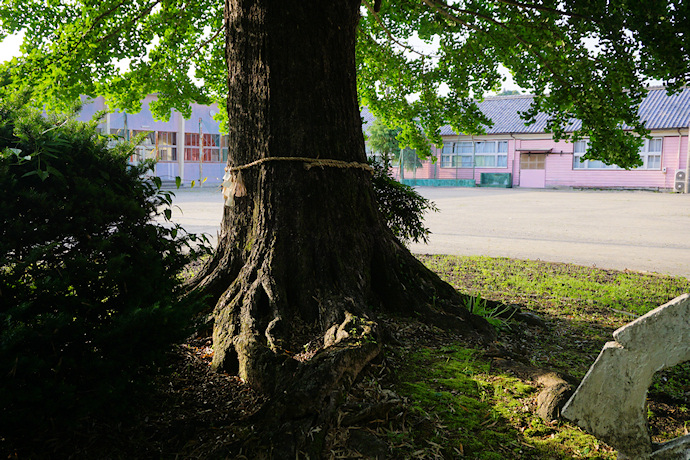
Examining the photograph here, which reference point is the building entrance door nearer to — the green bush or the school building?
the school building

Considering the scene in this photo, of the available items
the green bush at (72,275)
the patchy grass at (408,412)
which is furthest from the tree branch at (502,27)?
the green bush at (72,275)

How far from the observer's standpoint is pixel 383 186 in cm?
503

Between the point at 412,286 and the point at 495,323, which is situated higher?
the point at 412,286

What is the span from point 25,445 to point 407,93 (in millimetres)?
6400

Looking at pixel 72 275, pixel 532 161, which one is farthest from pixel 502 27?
pixel 532 161

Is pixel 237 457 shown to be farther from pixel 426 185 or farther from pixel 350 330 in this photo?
pixel 426 185

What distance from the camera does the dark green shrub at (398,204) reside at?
16.5 ft

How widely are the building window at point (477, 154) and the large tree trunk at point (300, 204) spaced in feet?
106

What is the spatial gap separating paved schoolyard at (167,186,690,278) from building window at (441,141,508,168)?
16447 millimetres

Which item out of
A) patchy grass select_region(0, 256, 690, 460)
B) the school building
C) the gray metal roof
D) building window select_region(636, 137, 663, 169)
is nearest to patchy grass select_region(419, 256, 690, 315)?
patchy grass select_region(0, 256, 690, 460)

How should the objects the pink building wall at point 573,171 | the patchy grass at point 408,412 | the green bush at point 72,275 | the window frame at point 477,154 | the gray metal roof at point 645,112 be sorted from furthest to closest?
the window frame at point 477,154
the gray metal roof at point 645,112
the pink building wall at point 573,171
the patchy grass at point 408,412
the green bush at point 72,275

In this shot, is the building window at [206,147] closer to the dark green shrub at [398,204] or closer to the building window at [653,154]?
the building window at [653,154]

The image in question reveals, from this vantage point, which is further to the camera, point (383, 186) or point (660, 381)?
point (383, 186)

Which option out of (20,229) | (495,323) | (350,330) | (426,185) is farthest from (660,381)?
(426,185)
